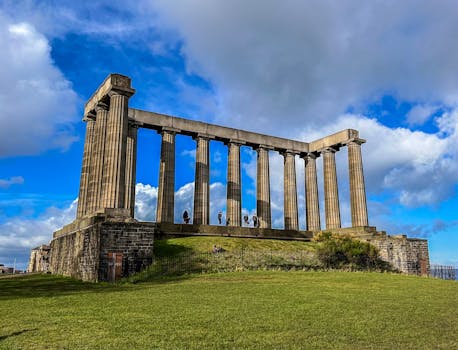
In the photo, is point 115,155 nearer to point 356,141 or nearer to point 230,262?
point 230,262

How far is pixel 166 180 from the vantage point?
132ft

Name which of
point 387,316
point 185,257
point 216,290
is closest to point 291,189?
point 185,257

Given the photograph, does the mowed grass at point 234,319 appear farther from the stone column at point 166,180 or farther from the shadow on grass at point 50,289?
the stone column at point 166,180

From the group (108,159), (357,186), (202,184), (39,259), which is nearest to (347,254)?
(357,186)

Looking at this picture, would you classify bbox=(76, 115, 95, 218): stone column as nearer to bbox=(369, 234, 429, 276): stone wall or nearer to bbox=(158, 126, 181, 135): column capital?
bbox=(158, 126, 181, 135): column capital

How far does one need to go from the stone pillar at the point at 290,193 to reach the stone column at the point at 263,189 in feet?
8.87

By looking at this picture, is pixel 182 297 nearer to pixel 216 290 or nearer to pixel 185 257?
pixel 216 290

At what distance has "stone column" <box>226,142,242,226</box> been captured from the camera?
4353cm

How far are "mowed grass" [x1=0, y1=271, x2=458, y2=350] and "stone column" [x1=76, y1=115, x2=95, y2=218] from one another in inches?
685

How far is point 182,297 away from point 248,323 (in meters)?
4.97

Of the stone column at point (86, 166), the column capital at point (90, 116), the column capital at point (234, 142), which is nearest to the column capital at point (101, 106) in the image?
the column capital at point (90, 116)

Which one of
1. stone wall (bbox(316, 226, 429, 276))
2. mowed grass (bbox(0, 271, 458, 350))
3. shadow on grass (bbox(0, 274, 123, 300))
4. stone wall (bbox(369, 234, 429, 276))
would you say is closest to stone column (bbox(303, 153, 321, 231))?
stone wall (bbox(316, 226, 429, 276))

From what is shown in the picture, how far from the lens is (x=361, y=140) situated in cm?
4662

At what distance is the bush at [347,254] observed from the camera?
31.9 meters
